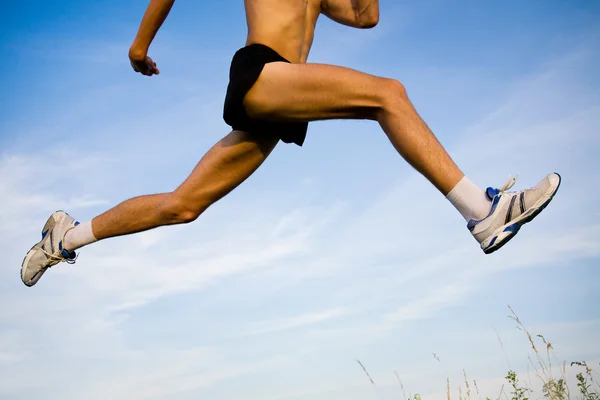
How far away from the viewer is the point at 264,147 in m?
4.27

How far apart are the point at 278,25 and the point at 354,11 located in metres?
0.80

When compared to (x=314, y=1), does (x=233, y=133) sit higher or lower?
lower

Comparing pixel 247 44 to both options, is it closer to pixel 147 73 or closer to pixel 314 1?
pixel 314 1

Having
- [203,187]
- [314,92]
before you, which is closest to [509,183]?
[314,92]

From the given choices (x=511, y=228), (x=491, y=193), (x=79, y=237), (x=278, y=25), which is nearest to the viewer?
(x=511, y=228)

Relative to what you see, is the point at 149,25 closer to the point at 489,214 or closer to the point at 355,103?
the point at 355,103

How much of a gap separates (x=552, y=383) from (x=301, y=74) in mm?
2933

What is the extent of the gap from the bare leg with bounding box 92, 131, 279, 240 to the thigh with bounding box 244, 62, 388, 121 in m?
0.50

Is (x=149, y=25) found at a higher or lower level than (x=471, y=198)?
higher

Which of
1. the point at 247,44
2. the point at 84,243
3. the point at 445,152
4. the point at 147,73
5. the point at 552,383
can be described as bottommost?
the point at 552,383

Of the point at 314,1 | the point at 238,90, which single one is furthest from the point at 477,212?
the point at 314,1

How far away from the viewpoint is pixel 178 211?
445 cm

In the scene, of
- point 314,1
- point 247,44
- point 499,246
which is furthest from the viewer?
point 314,1

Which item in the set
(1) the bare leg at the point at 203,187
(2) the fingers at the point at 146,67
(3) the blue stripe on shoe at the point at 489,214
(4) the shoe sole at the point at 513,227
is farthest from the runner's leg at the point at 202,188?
(4) the shoe sole at the point at 513,227
